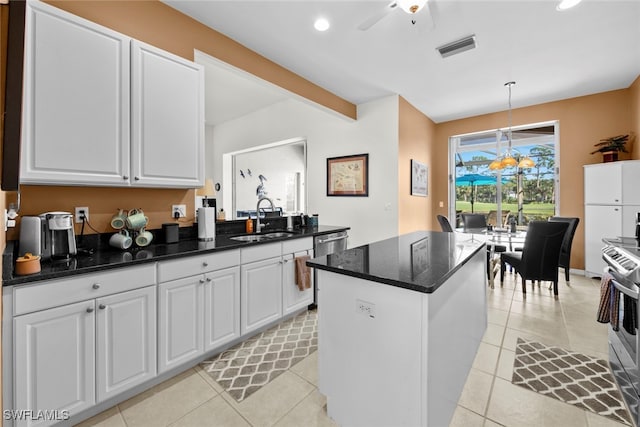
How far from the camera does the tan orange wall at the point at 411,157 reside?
4.36 meters

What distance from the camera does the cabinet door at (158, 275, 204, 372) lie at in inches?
70.1

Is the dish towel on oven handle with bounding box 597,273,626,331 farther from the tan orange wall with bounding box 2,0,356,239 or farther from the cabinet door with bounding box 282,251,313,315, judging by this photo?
the tan orange wall with bounding box 2,0,356,239

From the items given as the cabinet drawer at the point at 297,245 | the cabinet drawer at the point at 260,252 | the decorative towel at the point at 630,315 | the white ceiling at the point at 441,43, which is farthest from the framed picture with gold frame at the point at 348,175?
the decorative towel at the point at 630,315

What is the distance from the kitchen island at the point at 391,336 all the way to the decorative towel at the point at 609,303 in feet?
3.06

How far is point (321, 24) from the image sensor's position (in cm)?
260

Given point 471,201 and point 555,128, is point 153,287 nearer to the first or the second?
point 471,201

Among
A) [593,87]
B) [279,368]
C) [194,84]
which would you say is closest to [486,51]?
[593,87]

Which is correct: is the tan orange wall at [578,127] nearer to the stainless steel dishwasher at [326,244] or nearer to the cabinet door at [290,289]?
the stainless steel dishwasher at [326,244]

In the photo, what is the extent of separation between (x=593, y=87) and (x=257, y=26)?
4.91 metres

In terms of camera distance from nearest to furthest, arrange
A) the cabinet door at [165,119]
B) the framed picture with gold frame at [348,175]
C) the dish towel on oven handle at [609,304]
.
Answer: the dish towel on oven handle at [609,304] → the cabinet door at [165,119] → the framed picture with gold frame at [348,175]

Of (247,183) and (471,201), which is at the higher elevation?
(247,183)

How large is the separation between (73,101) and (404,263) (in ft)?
7.23

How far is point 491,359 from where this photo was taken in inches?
84.3

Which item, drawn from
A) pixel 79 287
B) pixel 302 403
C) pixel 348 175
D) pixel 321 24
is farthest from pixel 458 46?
pixel 79 287
